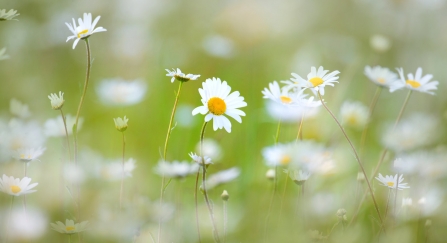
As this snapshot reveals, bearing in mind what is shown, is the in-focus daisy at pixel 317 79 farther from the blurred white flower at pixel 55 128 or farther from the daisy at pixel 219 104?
the blurred white flower at pixel 55 128

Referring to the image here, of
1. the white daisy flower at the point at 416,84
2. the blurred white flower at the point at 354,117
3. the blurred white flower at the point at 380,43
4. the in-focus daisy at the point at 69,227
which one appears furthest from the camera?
the blurred white flower at the point at 380,43

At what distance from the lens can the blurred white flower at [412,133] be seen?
1.78 feet

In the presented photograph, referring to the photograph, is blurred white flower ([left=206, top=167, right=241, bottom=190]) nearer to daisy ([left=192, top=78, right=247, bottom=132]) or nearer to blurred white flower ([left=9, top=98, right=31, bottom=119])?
daisy ([left=192, top=78, right=247, bottom=132])

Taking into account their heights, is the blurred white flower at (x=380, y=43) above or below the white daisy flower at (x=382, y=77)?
above

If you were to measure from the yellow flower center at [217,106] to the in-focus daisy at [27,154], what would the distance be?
0.65ft

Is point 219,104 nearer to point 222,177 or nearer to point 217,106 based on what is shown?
point 217,106

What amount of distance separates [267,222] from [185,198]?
0.12 meters

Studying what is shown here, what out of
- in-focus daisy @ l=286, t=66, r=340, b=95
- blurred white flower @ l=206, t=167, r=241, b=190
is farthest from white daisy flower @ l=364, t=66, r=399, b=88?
blurred white flower @ l=206, t=167, r=241, b=190

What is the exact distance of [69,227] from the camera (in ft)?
1.40

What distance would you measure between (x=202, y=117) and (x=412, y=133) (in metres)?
0.34

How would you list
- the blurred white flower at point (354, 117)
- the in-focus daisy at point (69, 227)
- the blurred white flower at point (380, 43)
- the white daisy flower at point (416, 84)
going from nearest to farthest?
1. the in-focus daisy at point (69, 227)
2. the white daisy flower at point (416, 84)
3. the blurred white flower at point (354, 117)
4. the blurred white flower at point (380, 43)

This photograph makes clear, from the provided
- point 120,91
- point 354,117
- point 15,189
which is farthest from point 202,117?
point 15,189

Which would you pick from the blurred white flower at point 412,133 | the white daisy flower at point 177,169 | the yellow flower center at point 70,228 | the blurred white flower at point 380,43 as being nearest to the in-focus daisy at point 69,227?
the yellow flower center at point 70,228

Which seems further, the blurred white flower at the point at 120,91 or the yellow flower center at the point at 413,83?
the blurred white flower at the point at 120,91
